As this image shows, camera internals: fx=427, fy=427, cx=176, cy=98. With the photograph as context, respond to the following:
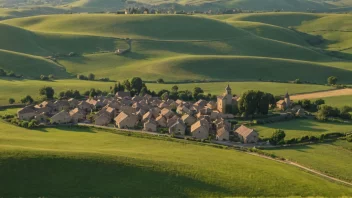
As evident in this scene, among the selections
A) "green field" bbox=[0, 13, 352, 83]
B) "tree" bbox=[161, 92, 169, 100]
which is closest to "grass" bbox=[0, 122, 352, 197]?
"tree" bbox=[161, 92, 169, 100]

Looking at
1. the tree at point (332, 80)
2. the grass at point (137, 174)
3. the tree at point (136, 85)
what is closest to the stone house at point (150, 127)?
the grass at point (137, 174)

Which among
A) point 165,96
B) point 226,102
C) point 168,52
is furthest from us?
point 168,52

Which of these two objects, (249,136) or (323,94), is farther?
(323,94)

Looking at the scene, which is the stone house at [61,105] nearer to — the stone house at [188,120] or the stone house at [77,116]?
the stone house at [77,116]

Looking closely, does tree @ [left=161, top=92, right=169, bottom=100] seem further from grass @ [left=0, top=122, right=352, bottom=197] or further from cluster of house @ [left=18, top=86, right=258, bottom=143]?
grass @ [left=0, top=122, right=352, bottom=197]

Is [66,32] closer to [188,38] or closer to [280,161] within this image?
[188,38]

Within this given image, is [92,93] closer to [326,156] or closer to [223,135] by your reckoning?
[223,135]

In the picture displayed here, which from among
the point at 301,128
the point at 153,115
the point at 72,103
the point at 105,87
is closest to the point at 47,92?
the point at 72,103

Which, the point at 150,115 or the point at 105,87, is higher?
the point at 105,87
